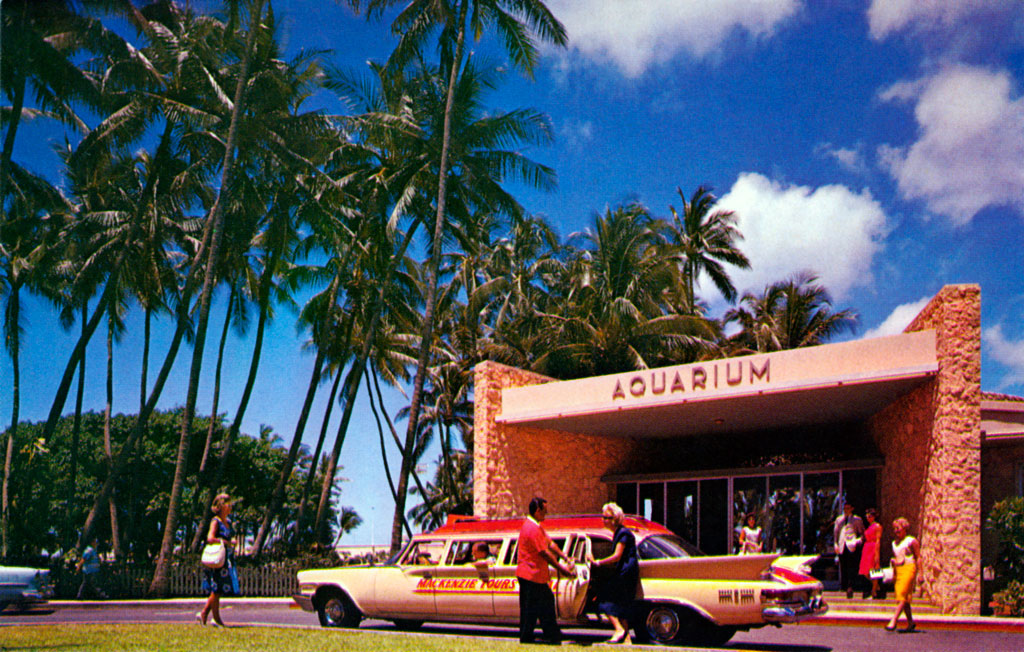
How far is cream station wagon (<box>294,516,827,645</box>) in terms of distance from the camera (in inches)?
407

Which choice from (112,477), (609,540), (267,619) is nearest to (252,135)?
(112,477)

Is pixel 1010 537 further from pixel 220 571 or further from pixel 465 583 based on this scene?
pixel 220 571

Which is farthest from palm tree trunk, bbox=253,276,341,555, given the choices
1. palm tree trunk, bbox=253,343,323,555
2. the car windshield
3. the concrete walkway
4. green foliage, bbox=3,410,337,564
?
the car windshield

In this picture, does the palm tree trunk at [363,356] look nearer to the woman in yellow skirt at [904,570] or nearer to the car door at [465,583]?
the car door at [465,583]

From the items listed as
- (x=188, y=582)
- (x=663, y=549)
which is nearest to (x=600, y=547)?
(x=663, y=549)

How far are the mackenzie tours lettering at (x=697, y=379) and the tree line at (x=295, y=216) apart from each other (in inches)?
290

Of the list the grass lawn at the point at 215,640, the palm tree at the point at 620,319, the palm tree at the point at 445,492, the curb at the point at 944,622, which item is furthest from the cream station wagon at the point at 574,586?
the palm tree at the point at 445,492

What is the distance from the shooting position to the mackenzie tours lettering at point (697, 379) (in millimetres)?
18000

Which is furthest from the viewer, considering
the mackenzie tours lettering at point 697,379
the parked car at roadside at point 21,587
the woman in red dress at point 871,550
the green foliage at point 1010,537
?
the mackenzie tours lettering at point 697,379

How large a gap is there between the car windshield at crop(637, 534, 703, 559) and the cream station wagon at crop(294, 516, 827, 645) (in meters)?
0.01

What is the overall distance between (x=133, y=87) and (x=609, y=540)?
65.8 ft

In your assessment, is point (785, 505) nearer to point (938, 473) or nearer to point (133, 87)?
point (938, 473)

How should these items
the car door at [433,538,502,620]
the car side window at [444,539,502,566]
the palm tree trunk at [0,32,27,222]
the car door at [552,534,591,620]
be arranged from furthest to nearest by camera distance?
the palm tree trunk at [0,32,27,222] < the car side window at [444,539,502,566] < the car door at [433,538,502,620] < the car door at [552,534,591,620]

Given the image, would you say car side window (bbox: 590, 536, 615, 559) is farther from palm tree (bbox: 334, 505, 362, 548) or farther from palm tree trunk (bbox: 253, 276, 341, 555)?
palm tree (bbox: 334, 505, 362, 548)
